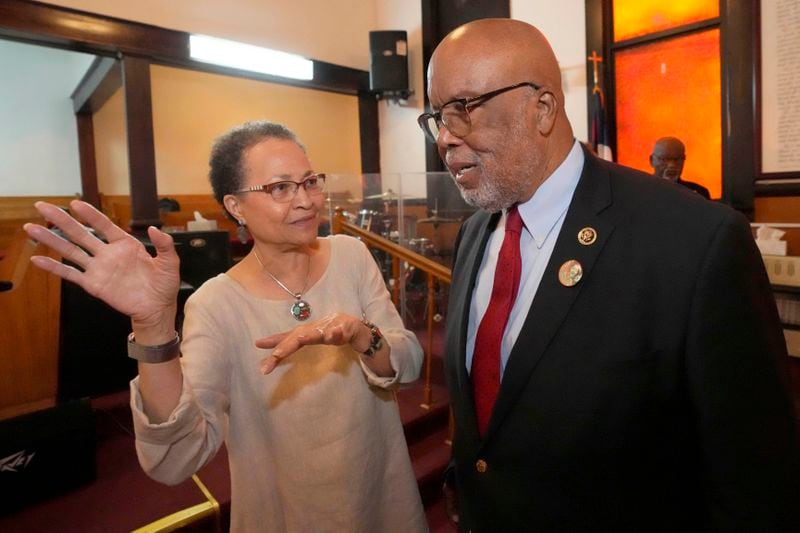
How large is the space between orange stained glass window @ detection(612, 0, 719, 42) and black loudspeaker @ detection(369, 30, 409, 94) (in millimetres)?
2509

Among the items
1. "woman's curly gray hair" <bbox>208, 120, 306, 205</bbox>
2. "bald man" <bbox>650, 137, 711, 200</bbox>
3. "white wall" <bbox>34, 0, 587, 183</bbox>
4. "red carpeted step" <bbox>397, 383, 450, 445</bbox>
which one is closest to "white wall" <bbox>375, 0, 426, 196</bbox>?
"white wall" <bbox>34, 0, 587, 183</bbox>

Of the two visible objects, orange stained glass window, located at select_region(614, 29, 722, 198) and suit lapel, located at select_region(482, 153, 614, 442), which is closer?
suit lapel, located at select_region(482, 153, 614, 442)

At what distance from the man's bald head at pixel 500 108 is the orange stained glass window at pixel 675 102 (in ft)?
12.4

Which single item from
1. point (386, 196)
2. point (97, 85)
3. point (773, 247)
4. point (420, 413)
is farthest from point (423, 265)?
point (97, 85)

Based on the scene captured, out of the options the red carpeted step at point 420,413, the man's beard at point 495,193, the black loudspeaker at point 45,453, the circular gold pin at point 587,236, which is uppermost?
the man's beard at point 495,193

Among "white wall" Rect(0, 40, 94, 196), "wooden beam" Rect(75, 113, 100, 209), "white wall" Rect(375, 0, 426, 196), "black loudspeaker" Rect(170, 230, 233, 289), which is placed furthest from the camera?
"wooden beam" Rect(75, 113, 100, 209)

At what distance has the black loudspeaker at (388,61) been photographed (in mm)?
6141

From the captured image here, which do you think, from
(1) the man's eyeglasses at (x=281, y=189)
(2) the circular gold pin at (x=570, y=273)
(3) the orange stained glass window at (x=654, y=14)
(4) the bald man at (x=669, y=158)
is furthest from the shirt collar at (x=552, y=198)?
(3) the orange stained glass window at (x=654, y=14)

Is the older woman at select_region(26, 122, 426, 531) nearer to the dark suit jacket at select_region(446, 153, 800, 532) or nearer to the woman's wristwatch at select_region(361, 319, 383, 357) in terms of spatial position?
the woman's wristwatch at select_region(361, 319, 383, 357)

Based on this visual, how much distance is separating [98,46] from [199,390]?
4666mm

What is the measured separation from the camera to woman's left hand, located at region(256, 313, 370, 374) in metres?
1.04

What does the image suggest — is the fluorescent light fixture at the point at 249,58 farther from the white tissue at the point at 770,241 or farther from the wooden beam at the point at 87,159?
the white tissue at the point at 770,241

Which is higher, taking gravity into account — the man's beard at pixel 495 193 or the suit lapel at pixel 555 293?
the man's beard at pixel 495 193

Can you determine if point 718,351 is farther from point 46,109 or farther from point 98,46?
point 46,109
